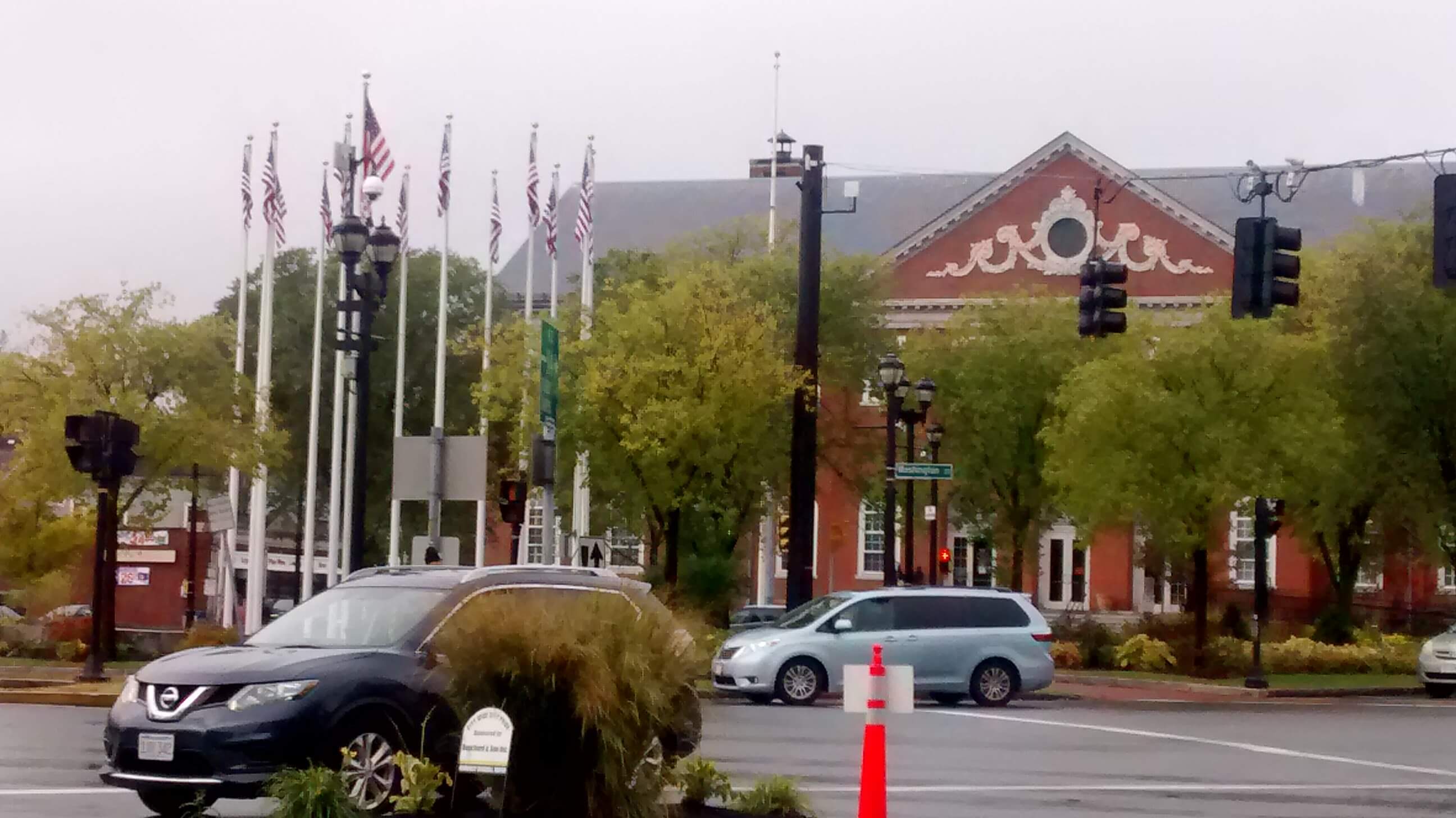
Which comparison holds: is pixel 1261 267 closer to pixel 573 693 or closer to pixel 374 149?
pixel 573 693

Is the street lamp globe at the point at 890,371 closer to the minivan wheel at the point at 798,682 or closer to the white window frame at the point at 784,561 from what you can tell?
the minivan wheel at the point at 798,682

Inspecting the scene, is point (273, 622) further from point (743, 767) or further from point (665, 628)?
point (743, 767)

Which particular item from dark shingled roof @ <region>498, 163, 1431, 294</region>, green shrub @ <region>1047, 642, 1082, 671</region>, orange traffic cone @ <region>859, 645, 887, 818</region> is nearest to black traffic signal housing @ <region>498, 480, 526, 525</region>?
green shrub @ <region>1047, 642, 1082, 671</region>

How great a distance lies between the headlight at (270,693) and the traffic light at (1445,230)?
11785 mm

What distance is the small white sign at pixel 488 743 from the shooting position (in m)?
10.3

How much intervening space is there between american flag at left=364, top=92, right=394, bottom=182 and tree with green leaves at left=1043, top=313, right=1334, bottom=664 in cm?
1503

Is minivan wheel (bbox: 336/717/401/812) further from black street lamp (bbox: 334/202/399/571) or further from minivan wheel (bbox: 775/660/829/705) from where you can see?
minivan wheel (bbox: 775/660/829/705)

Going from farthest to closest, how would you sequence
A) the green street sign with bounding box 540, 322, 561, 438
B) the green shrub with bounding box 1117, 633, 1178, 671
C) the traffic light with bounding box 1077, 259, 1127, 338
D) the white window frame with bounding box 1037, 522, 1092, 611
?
the white window frame with bounding box 1037, 522, 1092, 611 < the green shrub with bounding box 1117, 633, 1178, 671 < the traffic light with bounding box 1077, 259, 1127, 338 < the green street sign with bounding box 540, 322, 561, 438

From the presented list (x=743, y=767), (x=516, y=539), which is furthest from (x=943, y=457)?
(x=743, y=767)

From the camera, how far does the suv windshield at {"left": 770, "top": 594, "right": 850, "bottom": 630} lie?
2714cm

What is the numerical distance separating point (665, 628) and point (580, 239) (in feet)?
122

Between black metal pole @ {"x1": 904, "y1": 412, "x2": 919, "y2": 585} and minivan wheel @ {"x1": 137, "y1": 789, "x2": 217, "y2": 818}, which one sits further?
black metal pole @ {"x1": 904, "y1": 412, "x2": 919, "y2": 585}

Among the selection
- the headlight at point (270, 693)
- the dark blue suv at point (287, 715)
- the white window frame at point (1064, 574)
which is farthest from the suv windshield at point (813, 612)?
the white window frame at point (1064, 574)

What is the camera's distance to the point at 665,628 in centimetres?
1112
